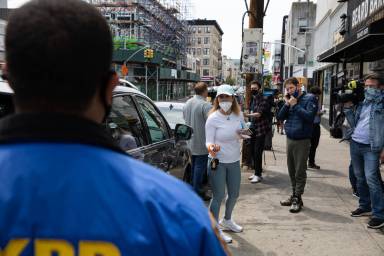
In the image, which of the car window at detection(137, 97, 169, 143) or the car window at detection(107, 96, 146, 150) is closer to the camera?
the car window at detection(107, 96, 146, 150)

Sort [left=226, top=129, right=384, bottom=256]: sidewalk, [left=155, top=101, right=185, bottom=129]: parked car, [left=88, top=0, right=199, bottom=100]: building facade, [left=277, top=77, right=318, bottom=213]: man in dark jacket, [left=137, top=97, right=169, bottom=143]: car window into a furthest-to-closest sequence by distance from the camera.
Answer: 1. [left=88, top=0, right=199, bottom=100]: building facade
2. [left=155, top=101, right=185, bottom=129]: parked car
3. [left=277, top=77, right=318, bottom=213]: man in dark jacket
4. [left=226, top=129, right=384, bottom=256]: sidewalk
5. [left=137, top=97, right=169, bottom=143]: car window

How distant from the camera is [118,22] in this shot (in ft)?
183

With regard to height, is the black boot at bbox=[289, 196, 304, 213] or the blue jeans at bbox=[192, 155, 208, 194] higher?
the blue jeans at bbox=[192, 155, 208, 194]

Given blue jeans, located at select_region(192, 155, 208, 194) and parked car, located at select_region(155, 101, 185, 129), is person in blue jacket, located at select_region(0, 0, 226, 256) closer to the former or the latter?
blue jeans, located at select_region(192, 155, 208, 194)

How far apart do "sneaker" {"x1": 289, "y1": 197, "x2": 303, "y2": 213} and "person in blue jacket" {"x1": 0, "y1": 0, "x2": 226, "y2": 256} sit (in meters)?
5.11

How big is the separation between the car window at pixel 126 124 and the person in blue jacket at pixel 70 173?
2.28 meters

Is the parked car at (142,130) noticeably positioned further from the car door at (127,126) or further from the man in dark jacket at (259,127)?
the man in dark jacket at (259,127)

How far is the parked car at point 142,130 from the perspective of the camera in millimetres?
3506

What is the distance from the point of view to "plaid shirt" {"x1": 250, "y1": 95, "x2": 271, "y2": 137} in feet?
25.6

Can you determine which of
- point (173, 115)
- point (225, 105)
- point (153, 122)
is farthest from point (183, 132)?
point (173, 115)

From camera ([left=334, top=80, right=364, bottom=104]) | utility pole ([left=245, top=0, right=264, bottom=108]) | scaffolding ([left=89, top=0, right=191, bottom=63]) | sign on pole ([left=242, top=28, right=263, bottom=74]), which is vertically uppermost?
scaffolding ([left=89, top=0, right=191, bottom=63])

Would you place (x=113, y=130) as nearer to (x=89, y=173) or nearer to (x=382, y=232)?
(x=89, y=173)

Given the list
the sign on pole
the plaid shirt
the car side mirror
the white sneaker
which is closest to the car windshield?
the plaid shirt

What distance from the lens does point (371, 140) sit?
5.17m
